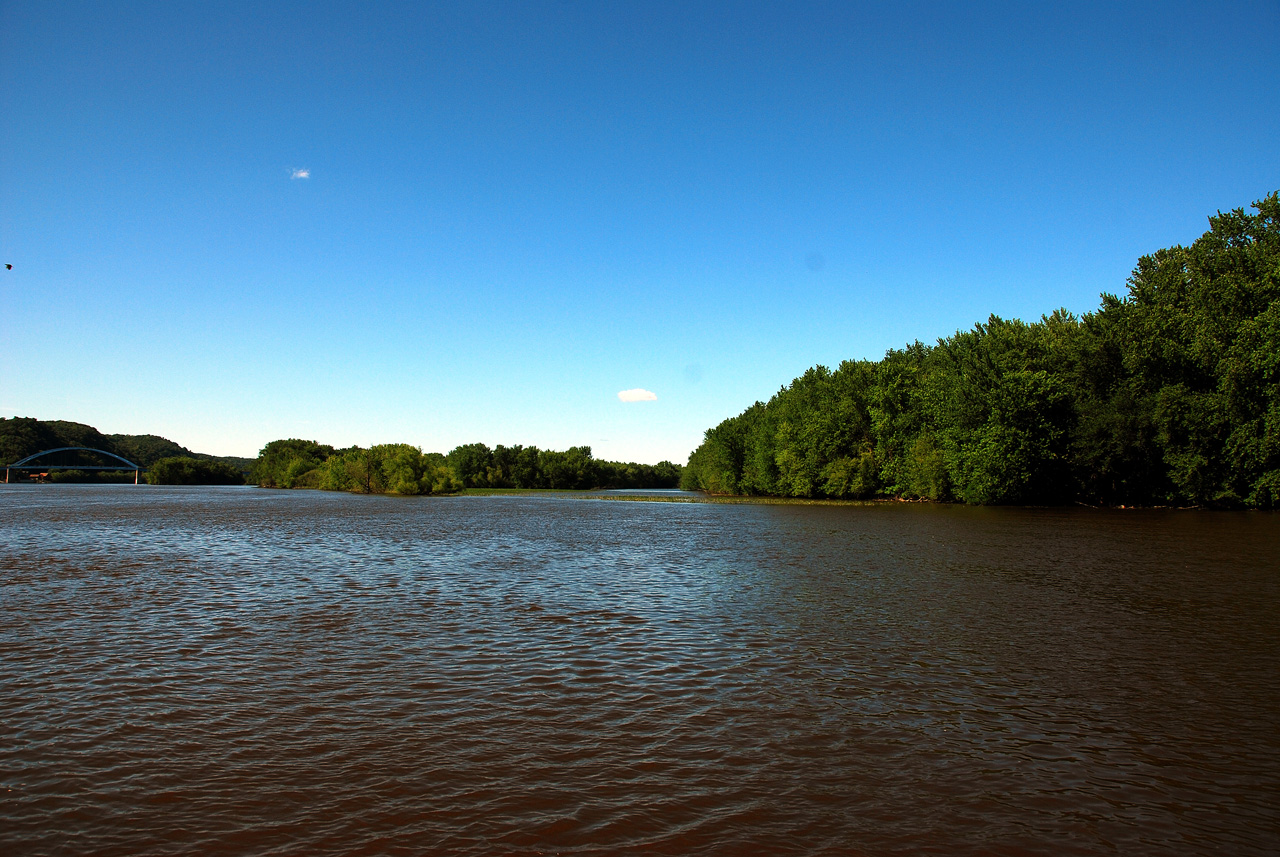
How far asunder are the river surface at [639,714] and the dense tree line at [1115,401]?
1630 inches

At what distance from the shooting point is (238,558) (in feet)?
88.8

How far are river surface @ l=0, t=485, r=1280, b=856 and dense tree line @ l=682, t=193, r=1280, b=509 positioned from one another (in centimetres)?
4140

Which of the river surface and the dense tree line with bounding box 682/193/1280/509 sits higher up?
the dense tree line with bounding box 682/193/1280/509

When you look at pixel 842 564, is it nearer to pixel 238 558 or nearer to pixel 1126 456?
pixel 238 558

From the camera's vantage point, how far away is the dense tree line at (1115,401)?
5372cm

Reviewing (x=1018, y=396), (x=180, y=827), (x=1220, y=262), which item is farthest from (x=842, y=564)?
(x=1220, y=262)

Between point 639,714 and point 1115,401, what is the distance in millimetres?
65630

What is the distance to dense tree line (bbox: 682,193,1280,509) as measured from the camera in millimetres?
53719

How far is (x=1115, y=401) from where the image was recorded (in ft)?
200

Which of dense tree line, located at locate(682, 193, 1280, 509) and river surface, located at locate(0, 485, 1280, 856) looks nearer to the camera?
river surface, located at locate(0, 485, 1280, 856)

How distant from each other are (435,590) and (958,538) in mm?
26390

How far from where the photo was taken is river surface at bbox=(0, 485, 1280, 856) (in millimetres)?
6477

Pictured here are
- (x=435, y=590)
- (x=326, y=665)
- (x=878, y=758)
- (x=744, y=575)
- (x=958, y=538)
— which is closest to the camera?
(x=878, y=758)

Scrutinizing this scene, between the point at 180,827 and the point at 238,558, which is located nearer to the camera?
the point at 180,827
